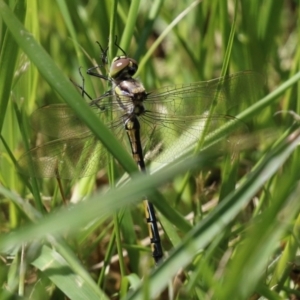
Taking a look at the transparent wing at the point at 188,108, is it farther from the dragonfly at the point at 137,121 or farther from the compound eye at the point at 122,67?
the compound eye at the point at 122,67

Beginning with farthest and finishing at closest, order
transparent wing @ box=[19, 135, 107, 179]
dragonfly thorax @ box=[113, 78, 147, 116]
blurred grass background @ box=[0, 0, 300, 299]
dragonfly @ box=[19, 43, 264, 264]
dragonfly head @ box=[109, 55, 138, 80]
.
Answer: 1. dragonfly thorax @ box=[113, 78, 147, 116]
2. dragonfly head @ box=[109, 55, 138, 80]
3. dragonfly @ box=[19, 43, 264, 264]
4. transparent wing @ box=[19, 135, 107, 179]
5. blurred grass background @ box=[0, 0, 300, 299]

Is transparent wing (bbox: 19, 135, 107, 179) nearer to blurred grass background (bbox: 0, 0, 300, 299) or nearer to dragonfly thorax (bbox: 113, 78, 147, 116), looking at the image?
blurred grass background (bbox: 0, 0, 300, 299)

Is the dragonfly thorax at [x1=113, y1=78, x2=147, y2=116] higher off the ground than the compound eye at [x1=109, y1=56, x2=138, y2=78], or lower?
lower

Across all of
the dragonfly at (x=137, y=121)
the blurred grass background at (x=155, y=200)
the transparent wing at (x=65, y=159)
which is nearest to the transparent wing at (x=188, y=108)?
the dragonfly at (x=137, y=121)

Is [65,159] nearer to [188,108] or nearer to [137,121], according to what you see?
[137,121]

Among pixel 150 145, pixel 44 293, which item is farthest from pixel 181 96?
pixel 44 293

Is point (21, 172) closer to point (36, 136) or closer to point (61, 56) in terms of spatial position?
point (36, 136)

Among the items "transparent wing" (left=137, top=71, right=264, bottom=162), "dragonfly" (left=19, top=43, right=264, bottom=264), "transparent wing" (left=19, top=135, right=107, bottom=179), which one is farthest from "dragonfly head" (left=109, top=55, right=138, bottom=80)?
"transparent wing" (left=19, top=135, right=107, bottom=179)
